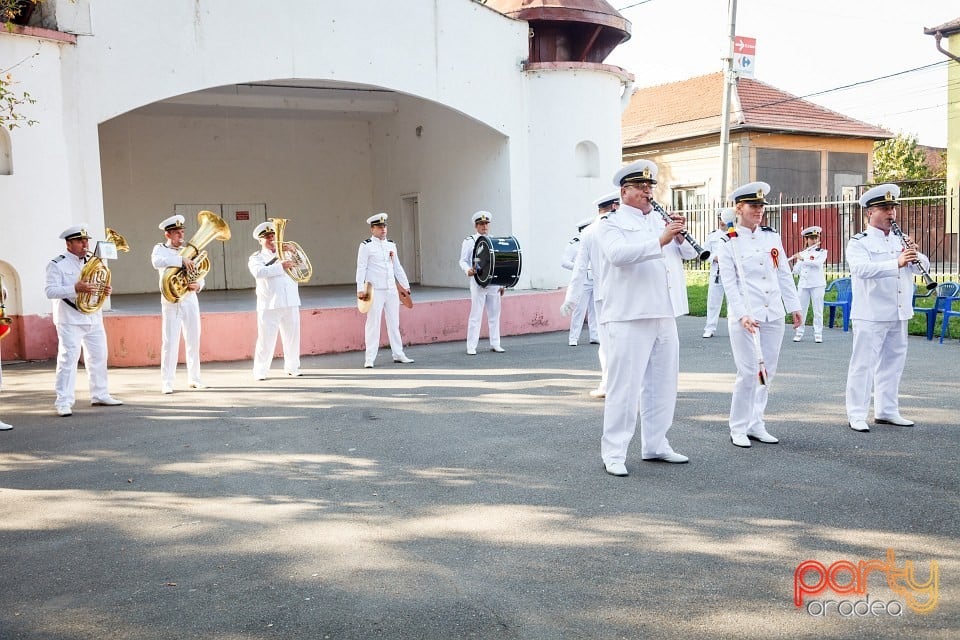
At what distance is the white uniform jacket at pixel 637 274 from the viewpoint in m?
6.21

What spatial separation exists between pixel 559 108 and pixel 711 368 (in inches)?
341

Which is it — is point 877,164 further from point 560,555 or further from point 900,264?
point 560,555

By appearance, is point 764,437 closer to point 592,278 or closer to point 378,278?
point 592,278

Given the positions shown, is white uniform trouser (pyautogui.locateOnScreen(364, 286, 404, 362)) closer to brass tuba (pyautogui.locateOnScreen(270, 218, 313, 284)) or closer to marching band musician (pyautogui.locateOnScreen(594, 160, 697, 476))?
brass tuba (pyautogui.locateOnScreen(270, 218, 313, 284))

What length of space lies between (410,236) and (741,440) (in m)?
16.7

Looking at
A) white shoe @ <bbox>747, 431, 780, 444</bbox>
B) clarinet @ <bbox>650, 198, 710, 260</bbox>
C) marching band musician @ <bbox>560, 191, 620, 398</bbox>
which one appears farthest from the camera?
marching band musician @ <bbox>560, 191, 620, 398</bbox>

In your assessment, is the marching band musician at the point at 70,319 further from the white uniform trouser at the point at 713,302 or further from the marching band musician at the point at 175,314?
the white uniform trouser at the point at 713,302

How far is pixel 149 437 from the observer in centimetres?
814

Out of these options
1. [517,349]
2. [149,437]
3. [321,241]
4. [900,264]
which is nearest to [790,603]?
[900,264]

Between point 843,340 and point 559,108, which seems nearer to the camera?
point 843,340

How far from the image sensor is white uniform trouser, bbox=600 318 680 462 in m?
6.28

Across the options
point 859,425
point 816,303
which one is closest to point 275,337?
point 859,425

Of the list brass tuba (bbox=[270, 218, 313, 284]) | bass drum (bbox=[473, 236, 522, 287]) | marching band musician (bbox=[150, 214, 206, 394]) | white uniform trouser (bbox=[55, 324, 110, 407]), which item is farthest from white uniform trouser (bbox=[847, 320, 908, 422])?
white uniform trouser (bbox=[55, 324, 110, 407])

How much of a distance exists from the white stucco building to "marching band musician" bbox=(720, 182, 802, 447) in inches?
429
